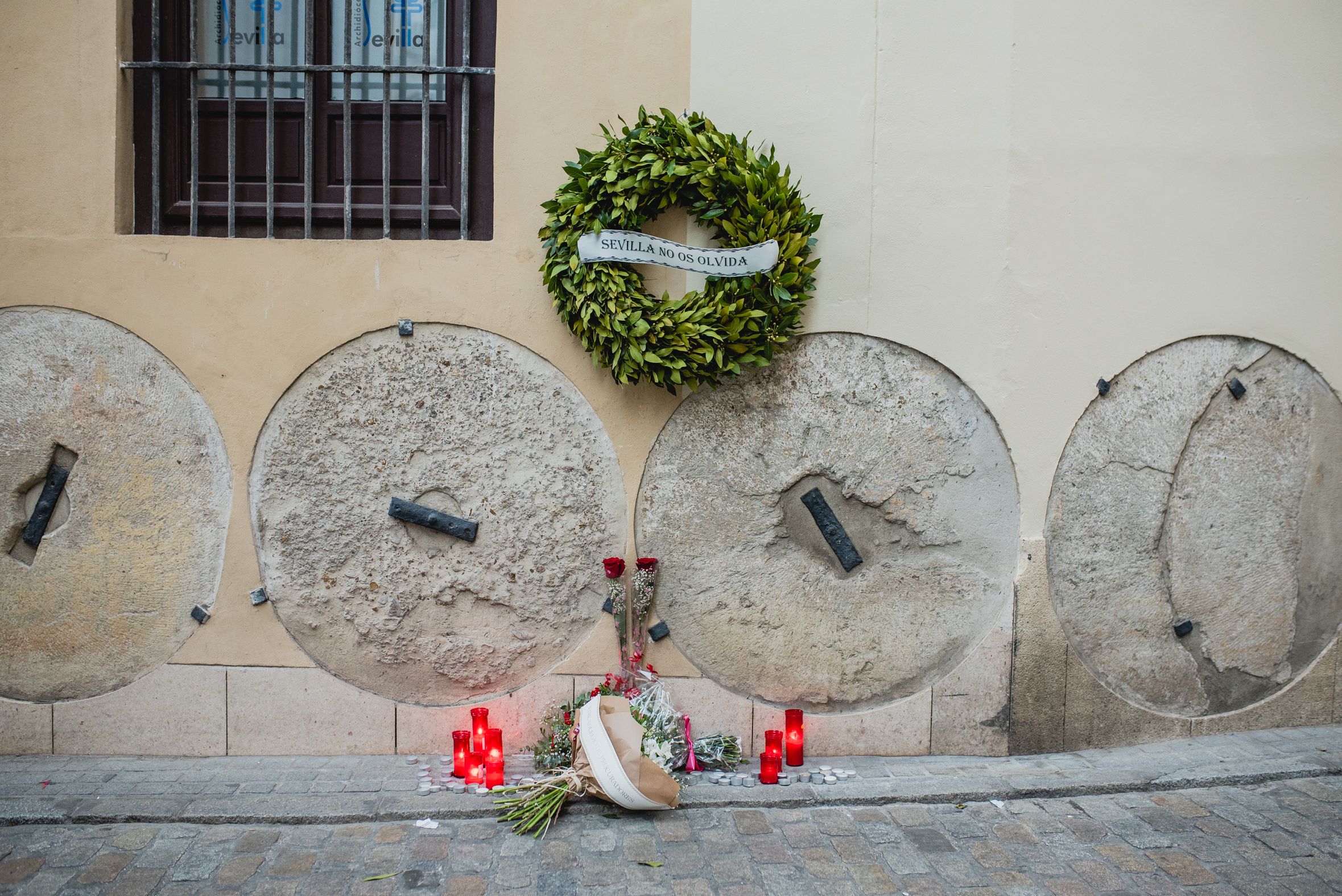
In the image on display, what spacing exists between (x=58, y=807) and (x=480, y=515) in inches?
76.0

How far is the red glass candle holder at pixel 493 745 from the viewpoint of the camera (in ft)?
11.4

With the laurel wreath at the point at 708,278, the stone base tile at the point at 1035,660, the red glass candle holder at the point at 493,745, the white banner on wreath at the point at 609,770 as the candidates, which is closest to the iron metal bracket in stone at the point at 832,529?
the laurel wreath at the point at 708,278

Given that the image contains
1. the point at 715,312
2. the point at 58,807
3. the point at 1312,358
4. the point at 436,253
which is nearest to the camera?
the point at 58,807

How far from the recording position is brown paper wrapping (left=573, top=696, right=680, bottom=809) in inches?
127

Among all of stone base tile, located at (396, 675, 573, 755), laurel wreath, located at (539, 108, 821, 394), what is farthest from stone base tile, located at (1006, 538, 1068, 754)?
stone base tile, located at (396, 675, 573, 755)

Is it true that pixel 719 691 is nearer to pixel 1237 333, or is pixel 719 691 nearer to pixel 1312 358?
pixel 1237 333

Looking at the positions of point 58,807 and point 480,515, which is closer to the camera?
point 58,807

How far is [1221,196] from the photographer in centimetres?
390

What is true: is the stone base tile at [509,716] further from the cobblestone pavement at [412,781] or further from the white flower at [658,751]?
the white flower at [658,751]

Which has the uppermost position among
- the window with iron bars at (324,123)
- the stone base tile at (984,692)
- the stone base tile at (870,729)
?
the window with iron bars at (324,123)

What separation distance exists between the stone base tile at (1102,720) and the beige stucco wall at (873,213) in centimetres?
3

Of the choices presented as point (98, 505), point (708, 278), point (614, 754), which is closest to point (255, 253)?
point (98, 505)

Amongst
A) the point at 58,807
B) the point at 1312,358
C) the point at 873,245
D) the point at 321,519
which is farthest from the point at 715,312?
the point at 58,807

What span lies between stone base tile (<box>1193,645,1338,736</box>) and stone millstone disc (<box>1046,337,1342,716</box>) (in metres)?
0.04
